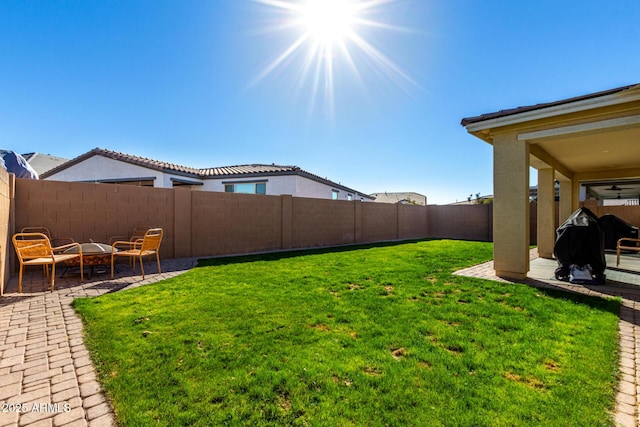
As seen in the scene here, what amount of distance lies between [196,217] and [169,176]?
764 centimetres

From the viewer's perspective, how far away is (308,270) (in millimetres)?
6832

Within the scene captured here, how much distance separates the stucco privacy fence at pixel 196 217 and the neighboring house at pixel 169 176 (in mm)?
4528

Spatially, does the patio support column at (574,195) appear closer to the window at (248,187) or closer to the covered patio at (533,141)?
the covered patio at (533,141)

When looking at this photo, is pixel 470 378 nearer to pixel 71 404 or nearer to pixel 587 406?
pixel 587 406

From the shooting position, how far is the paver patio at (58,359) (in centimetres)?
197

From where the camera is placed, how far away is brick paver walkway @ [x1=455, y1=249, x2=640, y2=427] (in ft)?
6.78

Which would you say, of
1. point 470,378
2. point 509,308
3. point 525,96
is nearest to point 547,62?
point 525,96

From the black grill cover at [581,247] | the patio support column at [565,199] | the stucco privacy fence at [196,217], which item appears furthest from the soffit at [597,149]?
the stucco privacy fence at [196,217]

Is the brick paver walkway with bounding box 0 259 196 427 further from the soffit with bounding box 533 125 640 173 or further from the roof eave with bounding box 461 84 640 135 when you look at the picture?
the soffit with bounding box 533 125 640 173

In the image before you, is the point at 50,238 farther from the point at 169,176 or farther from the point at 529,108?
the point at 529,108

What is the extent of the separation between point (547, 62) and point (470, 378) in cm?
905

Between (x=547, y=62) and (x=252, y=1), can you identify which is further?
(x=547, y=62)

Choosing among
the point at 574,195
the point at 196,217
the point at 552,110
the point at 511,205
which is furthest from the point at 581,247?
the point at 196,217

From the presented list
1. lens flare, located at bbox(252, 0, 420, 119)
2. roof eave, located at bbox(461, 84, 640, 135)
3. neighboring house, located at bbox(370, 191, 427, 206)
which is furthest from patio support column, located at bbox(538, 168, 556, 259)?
neighboring house, located at bbox(370, 191, 427, 206)
